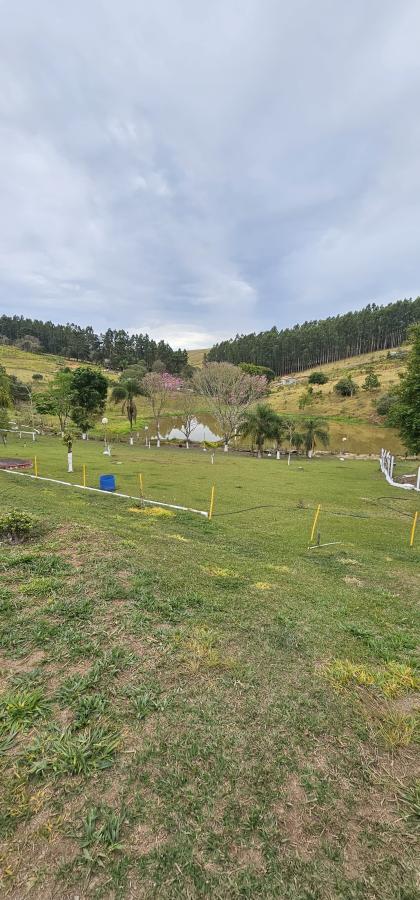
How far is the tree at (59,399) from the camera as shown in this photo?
35.2 m

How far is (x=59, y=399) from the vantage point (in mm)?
35094

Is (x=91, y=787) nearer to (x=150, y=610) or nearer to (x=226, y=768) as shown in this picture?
(x=226, y=768)

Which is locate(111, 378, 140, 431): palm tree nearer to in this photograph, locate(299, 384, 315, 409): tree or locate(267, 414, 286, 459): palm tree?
locate(267, 414, 286, 459): palm tree

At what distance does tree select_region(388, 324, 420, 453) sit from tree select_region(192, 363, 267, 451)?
1899cm

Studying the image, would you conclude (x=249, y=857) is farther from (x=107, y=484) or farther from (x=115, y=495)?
(x=107, y=484)

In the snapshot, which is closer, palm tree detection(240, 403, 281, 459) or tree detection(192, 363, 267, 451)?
palm tree detection(240, 403, 281, 459)

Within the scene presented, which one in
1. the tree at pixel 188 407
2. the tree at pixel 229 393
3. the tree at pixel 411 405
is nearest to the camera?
the tree at pixel 411 405

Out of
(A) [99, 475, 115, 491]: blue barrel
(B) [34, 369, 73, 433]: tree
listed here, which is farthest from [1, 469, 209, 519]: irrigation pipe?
(B) [34, 369, 73, 433]: tree

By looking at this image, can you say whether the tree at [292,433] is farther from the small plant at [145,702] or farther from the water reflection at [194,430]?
the small plant at [145,702]

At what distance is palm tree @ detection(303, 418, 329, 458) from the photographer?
3353 centimetres

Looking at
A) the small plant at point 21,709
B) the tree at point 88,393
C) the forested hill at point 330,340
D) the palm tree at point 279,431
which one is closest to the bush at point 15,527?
the small plant at point 21,709

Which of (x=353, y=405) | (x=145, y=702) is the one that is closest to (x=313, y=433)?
(x=353, y=405)

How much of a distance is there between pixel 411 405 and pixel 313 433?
52.2 ft

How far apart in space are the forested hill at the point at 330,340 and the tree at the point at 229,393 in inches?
2525
